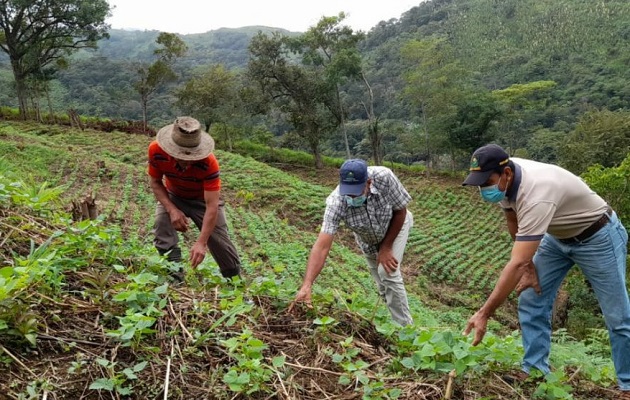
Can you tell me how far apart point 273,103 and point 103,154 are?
36.2ft

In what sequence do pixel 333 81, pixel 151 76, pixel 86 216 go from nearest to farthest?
pixel 86 216
pixel 333 81
pixel 151 76

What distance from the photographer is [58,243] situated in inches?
104

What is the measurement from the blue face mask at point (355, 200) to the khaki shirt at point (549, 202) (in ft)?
3.51

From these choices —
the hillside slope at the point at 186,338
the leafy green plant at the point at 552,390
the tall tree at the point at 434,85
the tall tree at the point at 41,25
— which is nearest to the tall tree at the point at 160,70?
the tall tree at the point at 41,25

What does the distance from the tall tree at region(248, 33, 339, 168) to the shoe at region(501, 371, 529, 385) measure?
82.9 ft

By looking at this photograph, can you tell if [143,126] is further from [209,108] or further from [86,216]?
[86,216]

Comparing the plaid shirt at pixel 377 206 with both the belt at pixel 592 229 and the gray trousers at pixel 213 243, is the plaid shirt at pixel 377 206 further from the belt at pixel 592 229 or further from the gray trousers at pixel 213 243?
the belt at pixel 592 229

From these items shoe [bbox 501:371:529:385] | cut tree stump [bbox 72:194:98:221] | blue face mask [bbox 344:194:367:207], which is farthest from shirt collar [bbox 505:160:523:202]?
cut tree stump [bbox 72:194:98:221]

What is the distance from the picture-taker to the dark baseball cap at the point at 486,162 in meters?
2.74

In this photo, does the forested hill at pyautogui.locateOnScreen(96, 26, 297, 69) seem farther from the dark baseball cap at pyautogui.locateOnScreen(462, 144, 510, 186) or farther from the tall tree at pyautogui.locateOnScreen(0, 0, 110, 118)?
the dark baseball cap at pyautogui.locateOnScreen(462, 144, 510, 186)

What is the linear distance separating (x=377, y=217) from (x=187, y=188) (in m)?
1.54

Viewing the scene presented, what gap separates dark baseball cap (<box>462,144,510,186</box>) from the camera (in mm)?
2738

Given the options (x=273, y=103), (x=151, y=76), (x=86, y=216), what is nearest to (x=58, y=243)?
(x=86, y=216)

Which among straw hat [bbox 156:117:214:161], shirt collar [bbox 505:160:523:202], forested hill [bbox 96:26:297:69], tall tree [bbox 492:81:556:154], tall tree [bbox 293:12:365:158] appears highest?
shirt collar [bbox 505:160:523:202]
